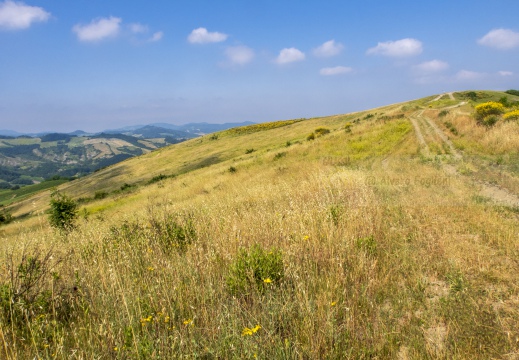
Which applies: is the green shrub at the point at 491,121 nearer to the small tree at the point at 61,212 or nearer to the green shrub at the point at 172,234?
the green shrub at the point at 172,234

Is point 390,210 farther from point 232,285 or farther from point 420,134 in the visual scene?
point 420,134

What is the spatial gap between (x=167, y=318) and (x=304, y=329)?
5.21 feet

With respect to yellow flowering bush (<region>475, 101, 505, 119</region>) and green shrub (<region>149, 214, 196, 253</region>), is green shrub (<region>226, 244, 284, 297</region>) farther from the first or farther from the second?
yellow flowering bush (<region>475, 101, 505, 119</region>)

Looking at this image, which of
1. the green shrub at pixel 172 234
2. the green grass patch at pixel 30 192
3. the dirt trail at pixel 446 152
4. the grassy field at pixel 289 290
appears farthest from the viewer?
the green grass patch at pixel 30 192

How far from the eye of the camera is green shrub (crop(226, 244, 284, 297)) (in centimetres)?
426

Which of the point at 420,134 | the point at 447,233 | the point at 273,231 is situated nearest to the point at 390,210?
the point at 447,233

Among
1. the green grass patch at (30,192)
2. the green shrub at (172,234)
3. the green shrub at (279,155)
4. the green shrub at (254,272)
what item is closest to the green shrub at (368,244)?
the green shrub at (254,272)

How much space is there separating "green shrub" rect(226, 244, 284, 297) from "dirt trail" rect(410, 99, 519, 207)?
23.7ft

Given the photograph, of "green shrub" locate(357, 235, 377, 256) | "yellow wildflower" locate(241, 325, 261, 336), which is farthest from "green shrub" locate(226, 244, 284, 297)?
Answer: "green shrub" locate(357, 235, 377, 256)

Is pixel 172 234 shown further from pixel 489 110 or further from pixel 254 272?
pixel 489 110

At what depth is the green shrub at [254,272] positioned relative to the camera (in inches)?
168

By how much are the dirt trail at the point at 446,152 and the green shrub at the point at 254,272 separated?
7235 millimetres

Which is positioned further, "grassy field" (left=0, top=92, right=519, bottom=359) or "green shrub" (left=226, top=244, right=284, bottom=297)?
"green shrub" (left=226, top=244, right=284, bottom=297)

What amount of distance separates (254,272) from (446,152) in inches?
731
